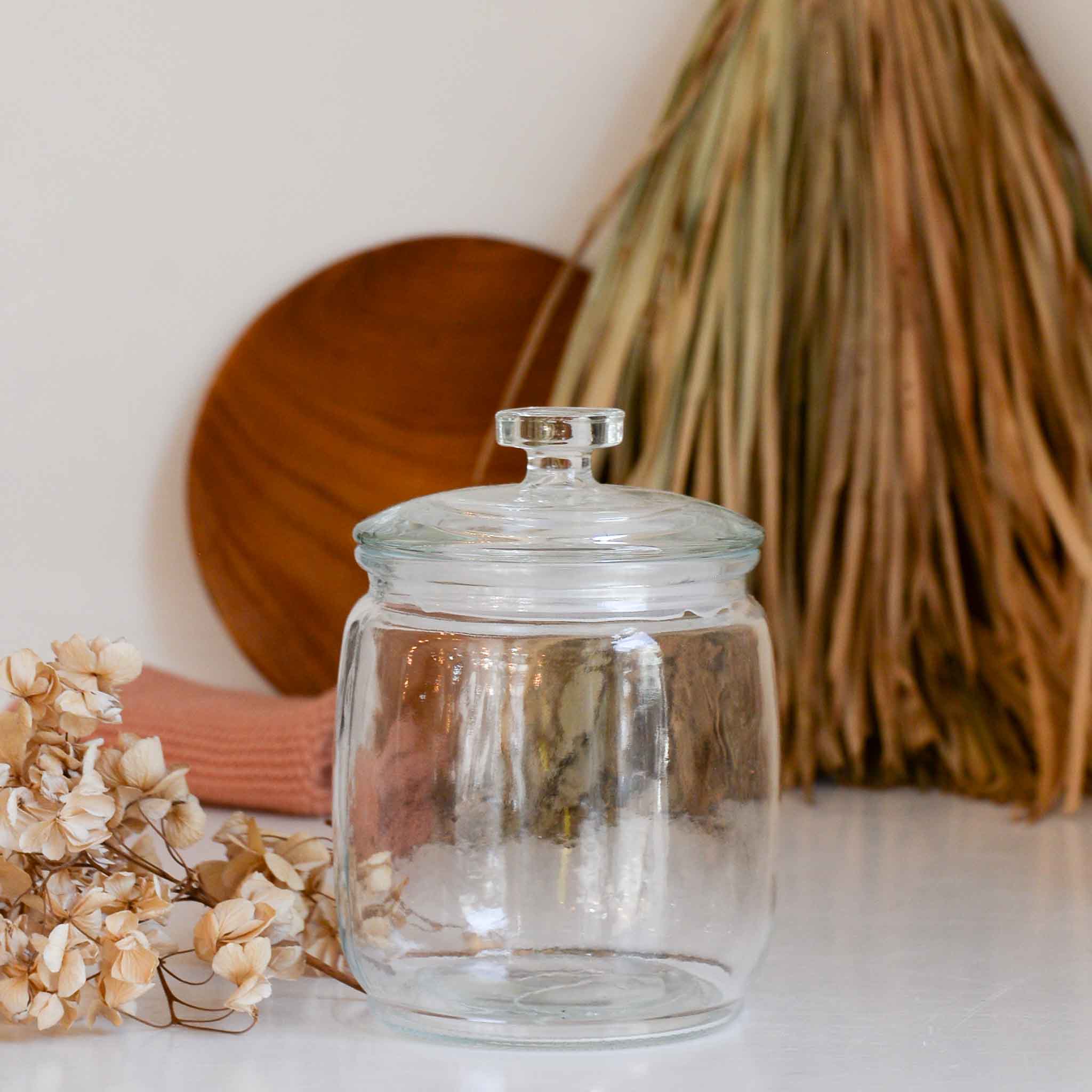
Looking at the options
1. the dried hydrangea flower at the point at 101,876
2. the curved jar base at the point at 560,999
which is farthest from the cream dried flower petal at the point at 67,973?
the curved jar base at the point at 560,999

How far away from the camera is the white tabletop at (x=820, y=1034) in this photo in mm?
487

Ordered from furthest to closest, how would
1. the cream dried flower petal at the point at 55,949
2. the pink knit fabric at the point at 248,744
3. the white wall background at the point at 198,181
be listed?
the white wall background at the point at 198,181, the pink knit fabric at the point at 248,744, the cream dried flower petal at the point at 55,949

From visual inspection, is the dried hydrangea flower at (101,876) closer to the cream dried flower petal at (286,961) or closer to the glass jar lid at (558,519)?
the cream dried flower petal at (286,961)

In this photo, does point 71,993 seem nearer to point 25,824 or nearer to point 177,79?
point 25,824

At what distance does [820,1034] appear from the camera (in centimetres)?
53

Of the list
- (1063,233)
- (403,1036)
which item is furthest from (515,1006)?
(1063,233)

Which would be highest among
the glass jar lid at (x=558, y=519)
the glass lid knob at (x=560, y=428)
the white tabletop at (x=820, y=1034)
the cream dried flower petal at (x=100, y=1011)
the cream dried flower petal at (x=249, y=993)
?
the glass lid knob at (x=560, y=428)

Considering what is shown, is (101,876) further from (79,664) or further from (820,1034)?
(820,1034)

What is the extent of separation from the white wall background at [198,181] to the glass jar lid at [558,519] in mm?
540

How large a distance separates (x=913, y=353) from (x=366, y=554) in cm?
50

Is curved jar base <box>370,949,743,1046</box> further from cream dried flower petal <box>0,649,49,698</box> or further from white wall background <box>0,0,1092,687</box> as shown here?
white wall background <box>0,0,1092,687</box>

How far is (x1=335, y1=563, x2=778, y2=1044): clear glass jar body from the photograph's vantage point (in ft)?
1.68

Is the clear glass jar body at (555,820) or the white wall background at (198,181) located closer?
the clear glass jar body at (555,820)

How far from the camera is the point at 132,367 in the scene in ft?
3.39
